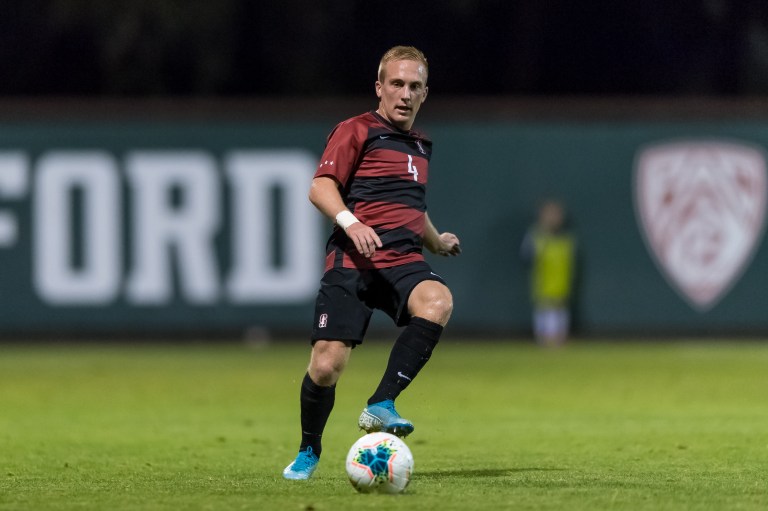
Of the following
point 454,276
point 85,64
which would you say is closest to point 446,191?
point 454,276

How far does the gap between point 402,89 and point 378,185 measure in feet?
1.79

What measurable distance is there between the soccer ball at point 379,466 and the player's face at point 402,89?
74.4 inches

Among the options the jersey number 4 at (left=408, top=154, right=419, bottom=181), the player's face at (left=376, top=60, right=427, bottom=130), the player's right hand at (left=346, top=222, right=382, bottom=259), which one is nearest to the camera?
the player's right hand at (left=346, top=222, right=382, bottom=259)

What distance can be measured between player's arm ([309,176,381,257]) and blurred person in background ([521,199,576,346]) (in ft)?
43.7

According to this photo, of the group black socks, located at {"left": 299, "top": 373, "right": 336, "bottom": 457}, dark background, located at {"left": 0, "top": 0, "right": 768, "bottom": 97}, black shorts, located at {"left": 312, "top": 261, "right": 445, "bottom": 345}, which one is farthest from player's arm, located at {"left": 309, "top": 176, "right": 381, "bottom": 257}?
dark background, located at {"left": 0, "top": 0, "right": 768, "bottom": 97}

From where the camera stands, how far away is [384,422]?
7848mm

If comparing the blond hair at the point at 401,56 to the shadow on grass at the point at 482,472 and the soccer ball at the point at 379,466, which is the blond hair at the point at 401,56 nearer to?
the soccer ball at the point at 379,466

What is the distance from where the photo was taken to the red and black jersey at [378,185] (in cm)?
846

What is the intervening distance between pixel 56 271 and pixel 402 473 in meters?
14.3

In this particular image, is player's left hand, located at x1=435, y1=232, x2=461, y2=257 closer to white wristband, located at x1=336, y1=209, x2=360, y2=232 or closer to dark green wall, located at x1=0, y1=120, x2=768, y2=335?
white wristband, located at x1=336, y1=209, x2=360, y2=232

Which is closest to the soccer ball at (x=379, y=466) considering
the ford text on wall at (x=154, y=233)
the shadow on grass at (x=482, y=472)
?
the shadow on grass at (x=482, y=472)

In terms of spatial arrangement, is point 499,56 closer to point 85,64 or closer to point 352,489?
point 85,64

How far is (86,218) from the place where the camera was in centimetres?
2109

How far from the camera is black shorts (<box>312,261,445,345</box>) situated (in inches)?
325
